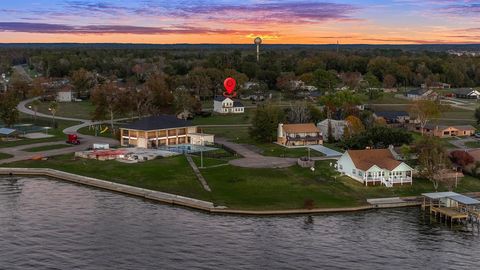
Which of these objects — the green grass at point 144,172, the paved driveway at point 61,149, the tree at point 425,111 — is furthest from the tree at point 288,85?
the green grass at point 144,172

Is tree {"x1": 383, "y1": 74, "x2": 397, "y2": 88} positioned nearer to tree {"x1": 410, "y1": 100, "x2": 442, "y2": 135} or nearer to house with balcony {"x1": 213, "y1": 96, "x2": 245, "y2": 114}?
house with balcony {"x1": 213, "y1": 96, "x2": 245, "y2": 114}

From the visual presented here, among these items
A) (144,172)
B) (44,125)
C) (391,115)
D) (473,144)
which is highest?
(391,115)

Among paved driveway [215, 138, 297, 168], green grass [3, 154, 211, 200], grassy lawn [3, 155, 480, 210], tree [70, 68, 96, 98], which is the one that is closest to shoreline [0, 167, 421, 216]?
grassy lawn [3, 155, 480, 210]

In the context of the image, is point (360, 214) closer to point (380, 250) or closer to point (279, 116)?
point (380, 250)

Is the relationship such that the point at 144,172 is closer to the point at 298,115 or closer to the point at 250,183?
the point at 250,183

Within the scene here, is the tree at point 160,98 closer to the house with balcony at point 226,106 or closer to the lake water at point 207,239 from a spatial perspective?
the house with balcony at point 226,106

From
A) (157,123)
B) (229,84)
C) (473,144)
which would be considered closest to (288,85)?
(229,84)
